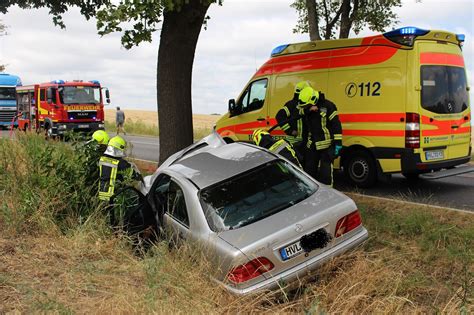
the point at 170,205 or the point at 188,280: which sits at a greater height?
the point at 170,205


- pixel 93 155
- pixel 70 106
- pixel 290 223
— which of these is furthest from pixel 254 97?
pixel 70 106

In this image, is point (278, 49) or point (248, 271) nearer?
point (248, 271)

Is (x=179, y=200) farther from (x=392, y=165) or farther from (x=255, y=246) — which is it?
(x=392, y=165)

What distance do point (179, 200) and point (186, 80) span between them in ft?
12.8

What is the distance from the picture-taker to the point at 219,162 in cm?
491

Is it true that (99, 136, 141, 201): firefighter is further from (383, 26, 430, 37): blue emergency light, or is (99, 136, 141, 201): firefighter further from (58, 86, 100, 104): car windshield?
(58, 86, 100, 104): car windshield

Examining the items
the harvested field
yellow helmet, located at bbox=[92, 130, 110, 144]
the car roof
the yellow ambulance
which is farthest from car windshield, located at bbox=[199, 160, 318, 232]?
the harvested field

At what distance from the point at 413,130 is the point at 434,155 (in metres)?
0.64

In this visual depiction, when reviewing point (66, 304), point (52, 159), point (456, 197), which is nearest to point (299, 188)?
point (66, 304)

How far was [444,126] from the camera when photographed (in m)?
8.02

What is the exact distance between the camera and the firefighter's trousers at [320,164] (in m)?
7.02

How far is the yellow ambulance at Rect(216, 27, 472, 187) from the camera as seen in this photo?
771 cm

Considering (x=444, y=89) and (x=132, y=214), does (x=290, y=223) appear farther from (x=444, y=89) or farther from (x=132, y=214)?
(x=444, y=89)

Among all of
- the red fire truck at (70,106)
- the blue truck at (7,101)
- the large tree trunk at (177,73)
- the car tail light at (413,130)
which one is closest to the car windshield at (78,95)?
the red fire truck at (70,106)
